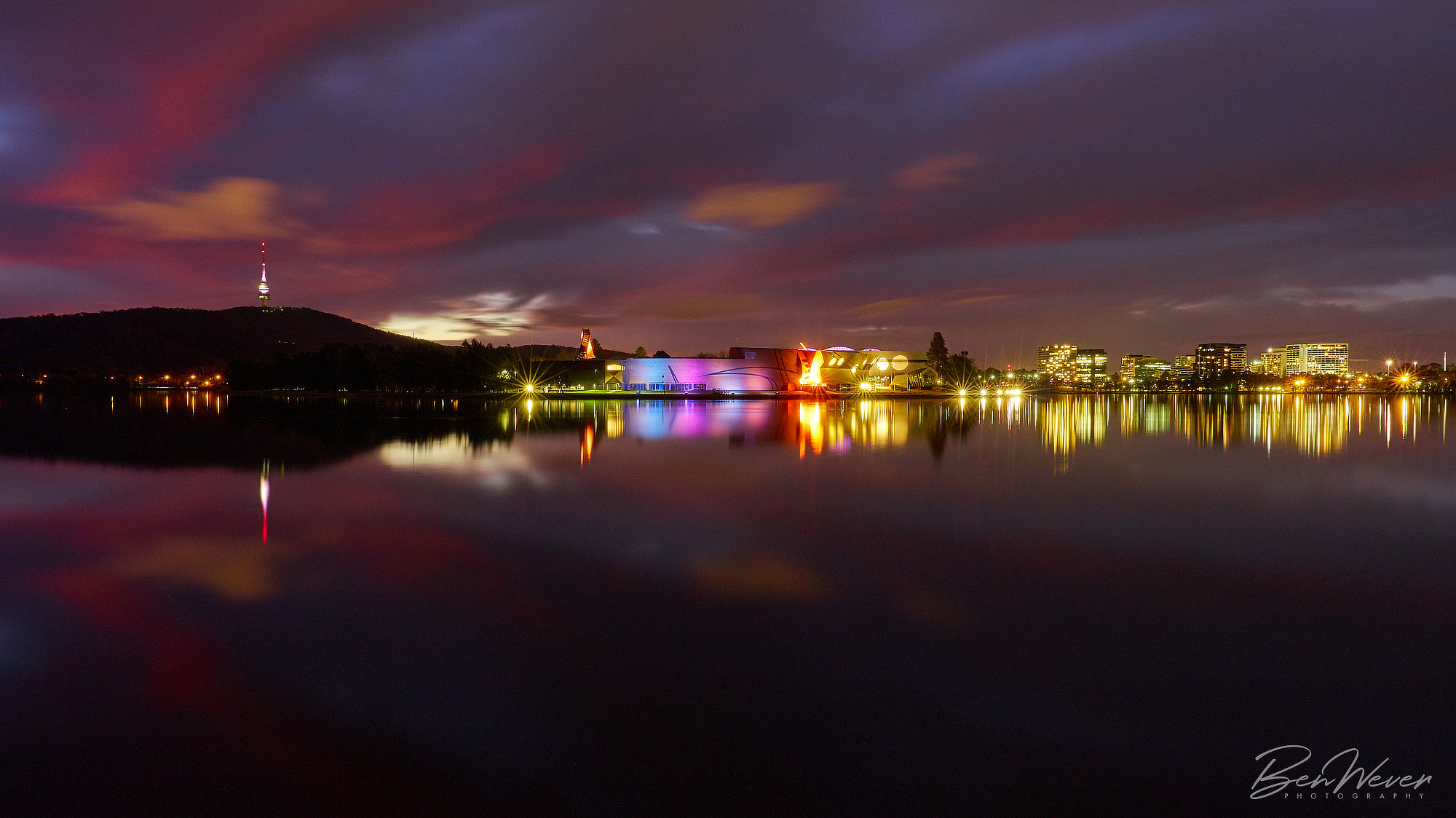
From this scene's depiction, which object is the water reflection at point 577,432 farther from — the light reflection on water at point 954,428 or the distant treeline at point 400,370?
the distant treeline at point 400,370

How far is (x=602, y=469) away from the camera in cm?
1852

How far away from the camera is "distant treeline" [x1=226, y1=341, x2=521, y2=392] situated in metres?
112

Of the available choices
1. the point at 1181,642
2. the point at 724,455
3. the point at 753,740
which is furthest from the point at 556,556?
the point at 724,455

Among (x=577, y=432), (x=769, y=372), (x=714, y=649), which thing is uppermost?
(x=769, y=372)

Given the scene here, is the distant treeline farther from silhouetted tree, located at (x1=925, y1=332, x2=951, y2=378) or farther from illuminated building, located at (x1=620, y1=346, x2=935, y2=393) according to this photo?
silhouetted tree, located at (x1=925, y1=332, x2=951, y2=378)

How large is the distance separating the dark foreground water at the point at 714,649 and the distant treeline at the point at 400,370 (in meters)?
102

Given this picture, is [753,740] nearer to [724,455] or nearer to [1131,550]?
[1131,550]

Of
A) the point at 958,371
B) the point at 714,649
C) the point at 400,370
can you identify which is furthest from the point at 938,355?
the point at 714,649

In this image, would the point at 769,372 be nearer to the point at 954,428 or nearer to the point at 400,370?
the point at 400,370

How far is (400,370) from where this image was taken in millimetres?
115125

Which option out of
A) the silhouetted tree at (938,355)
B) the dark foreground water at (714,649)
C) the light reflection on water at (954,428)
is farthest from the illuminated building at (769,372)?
the dark foreground water at (714,649)

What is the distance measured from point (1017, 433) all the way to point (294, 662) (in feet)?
99.8

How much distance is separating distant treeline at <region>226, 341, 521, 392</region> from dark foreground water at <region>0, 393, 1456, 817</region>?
334 feet

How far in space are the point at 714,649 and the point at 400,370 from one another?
398 ft
